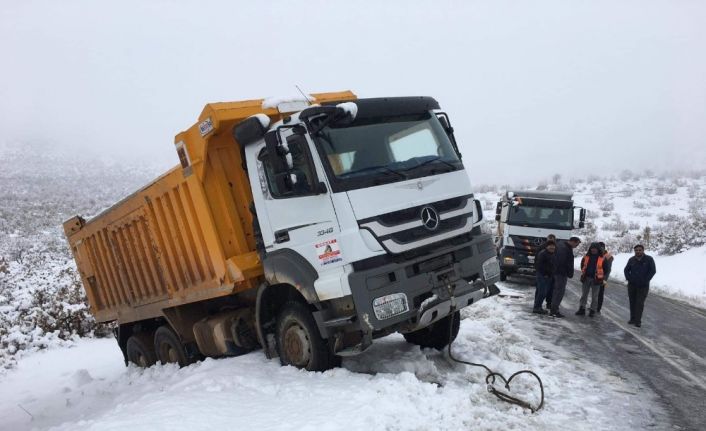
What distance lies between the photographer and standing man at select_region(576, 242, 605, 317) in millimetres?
9883

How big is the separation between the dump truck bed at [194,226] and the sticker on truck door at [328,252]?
1.25 m

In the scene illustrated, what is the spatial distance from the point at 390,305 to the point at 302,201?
1.40 metres

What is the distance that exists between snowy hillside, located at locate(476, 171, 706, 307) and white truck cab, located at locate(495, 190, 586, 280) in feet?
12.0

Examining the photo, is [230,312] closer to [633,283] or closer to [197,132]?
[197,132]

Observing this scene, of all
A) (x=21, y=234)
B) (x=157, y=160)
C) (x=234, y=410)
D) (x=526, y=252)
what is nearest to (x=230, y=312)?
(x=234, y=410)

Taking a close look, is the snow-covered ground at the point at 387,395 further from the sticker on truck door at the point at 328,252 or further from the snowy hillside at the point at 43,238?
the snowy hillside at the point at 43,238

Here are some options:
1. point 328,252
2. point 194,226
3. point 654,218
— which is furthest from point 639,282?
point 654,218

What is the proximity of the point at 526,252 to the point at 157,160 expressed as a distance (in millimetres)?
58261

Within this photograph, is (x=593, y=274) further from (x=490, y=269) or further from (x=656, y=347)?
(x=490, y=269)

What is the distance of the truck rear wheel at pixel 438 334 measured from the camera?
611 centimetres

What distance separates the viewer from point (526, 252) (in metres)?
14.3

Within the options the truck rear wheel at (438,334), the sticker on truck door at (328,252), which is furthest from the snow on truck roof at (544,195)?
the sticker on truck door at (328,252)

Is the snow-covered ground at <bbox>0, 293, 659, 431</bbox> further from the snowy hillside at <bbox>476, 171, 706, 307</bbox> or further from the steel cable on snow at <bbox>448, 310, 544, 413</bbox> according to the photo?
the snowy hillside at <bbox>476, 171, 706, 307</bbox>

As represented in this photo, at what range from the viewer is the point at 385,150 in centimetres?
525
